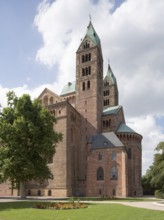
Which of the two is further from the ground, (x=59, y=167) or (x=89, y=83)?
(x=89, y=83)

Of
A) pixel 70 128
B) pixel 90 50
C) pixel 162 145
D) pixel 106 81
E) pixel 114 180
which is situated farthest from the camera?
pixel 106 81

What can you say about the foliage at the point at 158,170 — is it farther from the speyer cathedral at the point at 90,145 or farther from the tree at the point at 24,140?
the speyer cathedral at the point at 90,145

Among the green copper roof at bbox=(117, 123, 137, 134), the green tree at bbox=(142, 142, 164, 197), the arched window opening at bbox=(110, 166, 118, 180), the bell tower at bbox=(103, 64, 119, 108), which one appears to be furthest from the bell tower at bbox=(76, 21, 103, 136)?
the green tree at bbox=(142, 142, 164, 197)

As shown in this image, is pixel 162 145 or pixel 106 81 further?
pixel 106 81

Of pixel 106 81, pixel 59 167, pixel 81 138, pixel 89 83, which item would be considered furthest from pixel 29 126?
pixel 106 81

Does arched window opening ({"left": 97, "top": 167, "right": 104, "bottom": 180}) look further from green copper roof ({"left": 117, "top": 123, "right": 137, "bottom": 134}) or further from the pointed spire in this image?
the pointed spire

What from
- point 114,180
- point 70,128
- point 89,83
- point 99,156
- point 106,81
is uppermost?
point 106,81

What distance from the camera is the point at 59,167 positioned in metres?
64.4

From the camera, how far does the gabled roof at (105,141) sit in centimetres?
6550

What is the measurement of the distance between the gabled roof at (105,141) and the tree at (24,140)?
2430 cm

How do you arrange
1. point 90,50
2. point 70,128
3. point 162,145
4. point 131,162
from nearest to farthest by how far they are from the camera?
point 162,145
point 70,128
point 131,162
point 90,50

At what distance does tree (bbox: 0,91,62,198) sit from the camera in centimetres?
3941

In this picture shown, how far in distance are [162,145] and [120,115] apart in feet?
149

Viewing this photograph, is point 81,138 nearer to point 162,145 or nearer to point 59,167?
point 59,167
